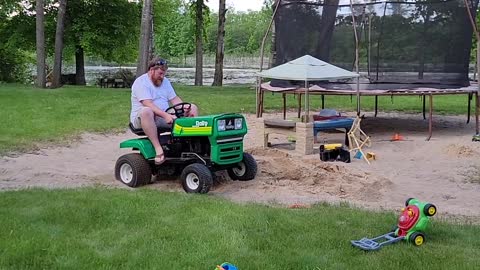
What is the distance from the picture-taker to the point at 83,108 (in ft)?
46.4

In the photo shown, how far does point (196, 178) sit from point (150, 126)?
83 cm

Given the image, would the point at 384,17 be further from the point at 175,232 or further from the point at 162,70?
the point at 175,232

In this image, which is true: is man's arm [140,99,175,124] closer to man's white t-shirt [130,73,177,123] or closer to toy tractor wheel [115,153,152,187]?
man's white t-shirt [130,73,177,123]

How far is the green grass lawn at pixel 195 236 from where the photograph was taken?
3.77 metres

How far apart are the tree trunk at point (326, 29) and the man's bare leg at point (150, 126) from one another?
24.8ft

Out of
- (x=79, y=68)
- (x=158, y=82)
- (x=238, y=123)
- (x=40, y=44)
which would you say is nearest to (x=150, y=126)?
(x=158, y=82)

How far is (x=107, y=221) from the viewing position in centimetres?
468

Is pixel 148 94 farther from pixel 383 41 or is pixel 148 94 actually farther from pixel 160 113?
pixel 383 41

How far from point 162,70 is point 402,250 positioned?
156 inches

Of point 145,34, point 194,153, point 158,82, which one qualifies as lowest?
point 194,153

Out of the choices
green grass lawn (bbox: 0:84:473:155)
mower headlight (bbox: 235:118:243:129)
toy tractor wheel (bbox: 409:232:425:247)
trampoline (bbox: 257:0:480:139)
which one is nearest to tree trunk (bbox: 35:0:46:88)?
green grass lawn (bbox: 0:84:473:155)

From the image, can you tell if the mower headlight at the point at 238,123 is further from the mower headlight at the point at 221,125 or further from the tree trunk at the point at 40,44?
the tree trunk at the point at 40,44

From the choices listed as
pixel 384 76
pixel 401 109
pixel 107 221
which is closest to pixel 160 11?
pixel 401 109

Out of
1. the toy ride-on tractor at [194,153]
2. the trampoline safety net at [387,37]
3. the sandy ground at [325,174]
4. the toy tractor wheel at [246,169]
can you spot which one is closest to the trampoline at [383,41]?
the trampoline safety net at [387,37]
